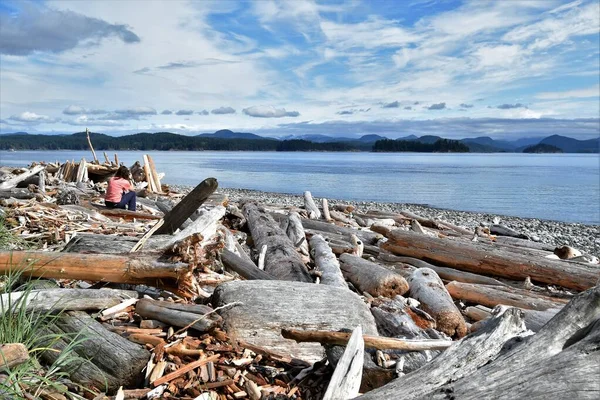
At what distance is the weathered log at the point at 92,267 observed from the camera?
4.93 metres

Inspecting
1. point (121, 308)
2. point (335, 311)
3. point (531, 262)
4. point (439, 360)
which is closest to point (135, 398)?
point (121, 308)

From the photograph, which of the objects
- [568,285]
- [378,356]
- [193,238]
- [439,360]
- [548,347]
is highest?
[193,238]

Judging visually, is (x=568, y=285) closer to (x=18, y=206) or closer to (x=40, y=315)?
(x=40, y=315)

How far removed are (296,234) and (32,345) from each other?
644 cm

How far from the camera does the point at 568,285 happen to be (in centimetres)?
849

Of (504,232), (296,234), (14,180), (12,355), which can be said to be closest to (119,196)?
(296,234)

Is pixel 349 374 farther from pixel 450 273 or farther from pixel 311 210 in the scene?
pixel 311 210

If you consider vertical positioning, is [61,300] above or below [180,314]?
above

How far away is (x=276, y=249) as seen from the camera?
27.2 ft

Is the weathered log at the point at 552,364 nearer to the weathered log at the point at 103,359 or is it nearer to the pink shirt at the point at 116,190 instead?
the weathered log at the point at 103,359

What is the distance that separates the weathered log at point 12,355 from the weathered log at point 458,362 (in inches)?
86.4

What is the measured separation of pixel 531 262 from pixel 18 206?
9.70 meters

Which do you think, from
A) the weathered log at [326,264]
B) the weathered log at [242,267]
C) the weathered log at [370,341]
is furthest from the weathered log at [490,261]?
the weathered log at [370,341]

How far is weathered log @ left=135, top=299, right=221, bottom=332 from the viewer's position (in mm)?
4344
